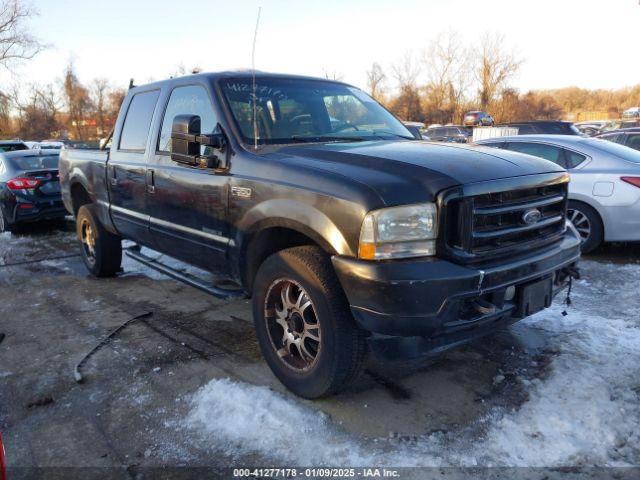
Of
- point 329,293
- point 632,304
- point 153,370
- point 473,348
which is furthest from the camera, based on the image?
point 632,304

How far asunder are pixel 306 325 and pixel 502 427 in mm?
1213

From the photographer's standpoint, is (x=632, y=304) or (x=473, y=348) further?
(x=632, y=304)

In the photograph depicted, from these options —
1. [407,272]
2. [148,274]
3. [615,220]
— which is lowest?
[148,274]

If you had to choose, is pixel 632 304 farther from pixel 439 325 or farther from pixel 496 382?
pixel 439 325

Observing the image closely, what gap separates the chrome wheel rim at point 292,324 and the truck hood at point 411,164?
0.75m

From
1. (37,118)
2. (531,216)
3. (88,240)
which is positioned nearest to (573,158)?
(531,216)

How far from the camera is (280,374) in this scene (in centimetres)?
314

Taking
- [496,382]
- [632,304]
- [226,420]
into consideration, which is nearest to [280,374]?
[226,420]

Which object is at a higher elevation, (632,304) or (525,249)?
(525,249)

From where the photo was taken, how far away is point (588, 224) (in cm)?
625

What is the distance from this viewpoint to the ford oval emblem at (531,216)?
9.36ft

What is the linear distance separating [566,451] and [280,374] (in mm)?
1636

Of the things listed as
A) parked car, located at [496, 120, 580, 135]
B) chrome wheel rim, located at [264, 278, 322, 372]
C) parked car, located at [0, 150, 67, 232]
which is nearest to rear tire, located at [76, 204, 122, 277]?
parked car, located at [0, 150, 67, 232]

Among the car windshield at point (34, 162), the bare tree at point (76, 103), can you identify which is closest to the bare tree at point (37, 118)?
the bare tree at point (76, 103)
